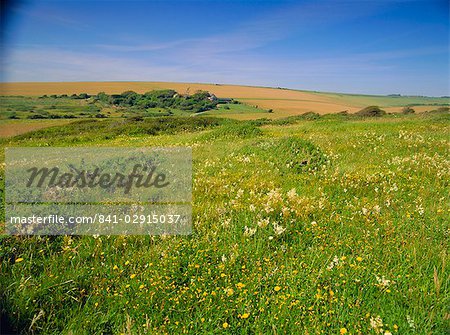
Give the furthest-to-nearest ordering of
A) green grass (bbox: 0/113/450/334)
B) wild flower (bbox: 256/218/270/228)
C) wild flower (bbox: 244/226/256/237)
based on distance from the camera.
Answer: wild flower (bbox: 256/218/270/228), wild flower (bbox: 244/226/256/237), green grass (bbox: 0/113/450/334)

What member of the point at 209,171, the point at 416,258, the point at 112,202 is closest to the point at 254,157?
the point at 209,171

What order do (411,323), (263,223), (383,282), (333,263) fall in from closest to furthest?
(411,323), (383,282), (333,263), (263,223)

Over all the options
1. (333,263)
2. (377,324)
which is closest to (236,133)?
(333,263)

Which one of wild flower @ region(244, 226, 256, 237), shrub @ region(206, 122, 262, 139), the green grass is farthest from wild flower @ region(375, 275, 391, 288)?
shrub @ region(206, 122, 262, 139)

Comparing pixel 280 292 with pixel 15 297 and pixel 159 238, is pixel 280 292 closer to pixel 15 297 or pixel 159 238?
pixel 159 238

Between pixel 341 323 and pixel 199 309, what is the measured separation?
4.99 ft

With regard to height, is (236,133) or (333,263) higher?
(236,133)

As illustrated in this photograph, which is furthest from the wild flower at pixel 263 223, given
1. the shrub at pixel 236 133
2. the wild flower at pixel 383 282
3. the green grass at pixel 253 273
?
the shrub at pixel 236 133

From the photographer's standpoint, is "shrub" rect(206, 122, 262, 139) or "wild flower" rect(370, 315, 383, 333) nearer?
"wild flower" rect(370, 315, 383, 333)

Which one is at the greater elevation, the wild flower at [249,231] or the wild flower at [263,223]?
the wild flower at [263,223]

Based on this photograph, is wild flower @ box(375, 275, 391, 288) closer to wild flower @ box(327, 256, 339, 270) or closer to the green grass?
the green grass

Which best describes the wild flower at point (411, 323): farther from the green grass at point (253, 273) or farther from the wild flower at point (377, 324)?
the wild flower at point (377, 324)

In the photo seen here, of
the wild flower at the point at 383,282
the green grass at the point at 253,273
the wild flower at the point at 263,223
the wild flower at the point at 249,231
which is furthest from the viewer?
the wild flower at the point at 263,223

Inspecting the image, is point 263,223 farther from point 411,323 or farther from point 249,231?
point 411,323
